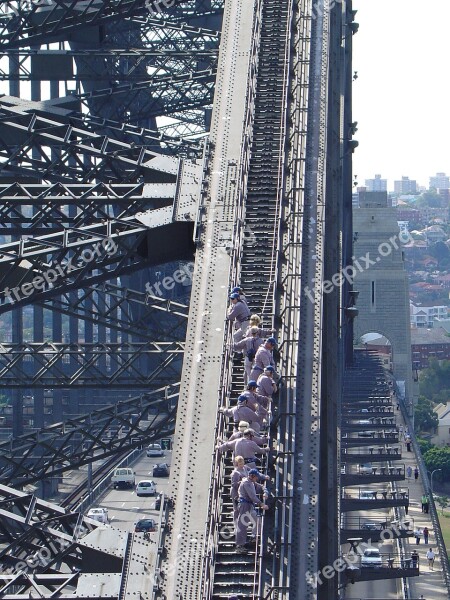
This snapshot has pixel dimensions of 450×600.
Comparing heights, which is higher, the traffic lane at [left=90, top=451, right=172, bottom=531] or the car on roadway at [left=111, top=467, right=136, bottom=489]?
the car on roadway at [left=111, top=467, right=136, bottom=489]

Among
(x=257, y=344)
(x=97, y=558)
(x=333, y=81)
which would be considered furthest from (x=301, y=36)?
(x=97, y=558)

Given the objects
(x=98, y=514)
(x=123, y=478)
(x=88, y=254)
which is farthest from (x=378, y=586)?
(x=88, y=254)

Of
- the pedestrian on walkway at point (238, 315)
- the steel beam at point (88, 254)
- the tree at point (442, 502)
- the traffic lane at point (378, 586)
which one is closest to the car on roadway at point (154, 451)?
the traffic lane at point (378, 586)

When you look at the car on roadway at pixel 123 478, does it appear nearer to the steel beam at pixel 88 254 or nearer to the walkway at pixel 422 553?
the walkway at pixel 422 553

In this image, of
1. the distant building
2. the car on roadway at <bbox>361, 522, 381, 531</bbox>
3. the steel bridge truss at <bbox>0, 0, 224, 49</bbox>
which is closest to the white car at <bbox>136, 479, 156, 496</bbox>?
the car on roadway at <bbox>361, 522, 381, 531</bbox>

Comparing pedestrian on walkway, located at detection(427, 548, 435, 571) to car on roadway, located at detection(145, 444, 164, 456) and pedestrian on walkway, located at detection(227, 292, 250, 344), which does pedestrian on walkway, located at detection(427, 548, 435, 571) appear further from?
pedestrian on walkway, located at detection(227, 292, 250, 344)

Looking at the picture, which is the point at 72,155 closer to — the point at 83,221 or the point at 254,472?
the point at 83,221
